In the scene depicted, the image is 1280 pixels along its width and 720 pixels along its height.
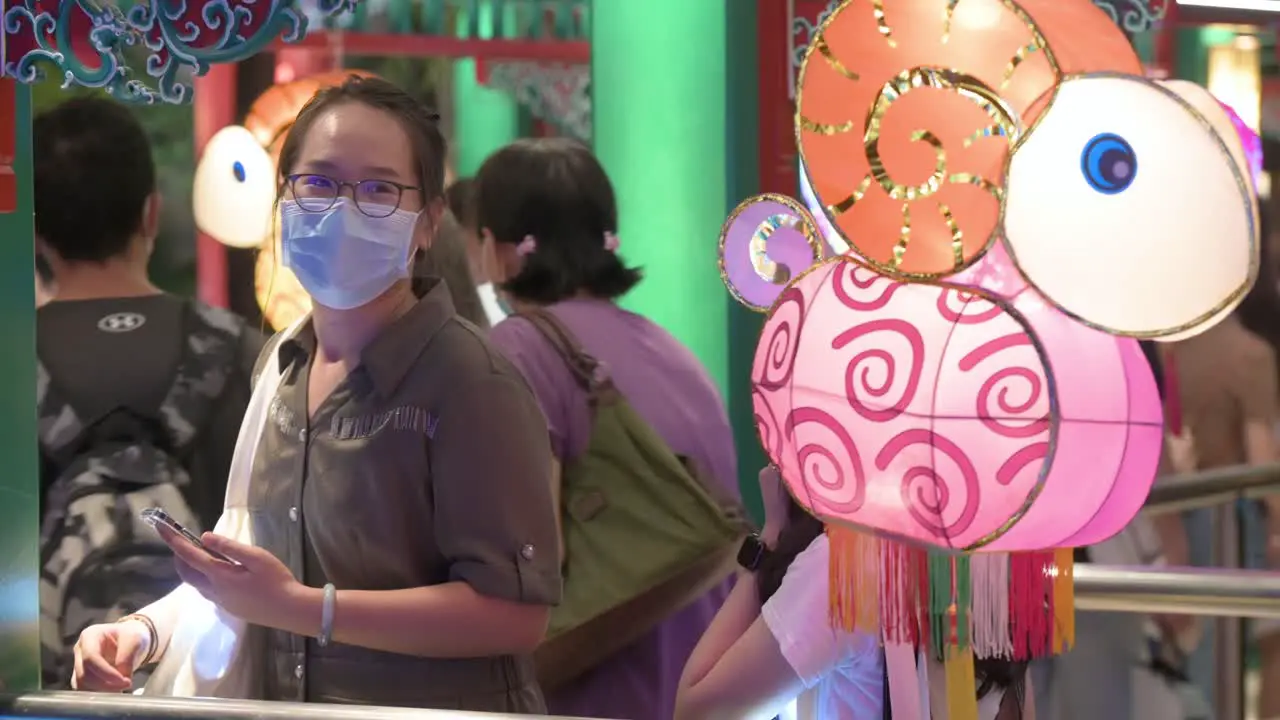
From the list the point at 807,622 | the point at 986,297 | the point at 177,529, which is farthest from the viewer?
the point at 177,529

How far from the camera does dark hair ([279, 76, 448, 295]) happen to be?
1868 mm

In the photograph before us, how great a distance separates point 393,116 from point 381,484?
0.41m

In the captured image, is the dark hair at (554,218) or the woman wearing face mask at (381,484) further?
the dark hair at (554,218)

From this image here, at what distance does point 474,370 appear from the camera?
72.1 inches

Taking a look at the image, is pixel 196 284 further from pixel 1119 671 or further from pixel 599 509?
pixel 1119 671

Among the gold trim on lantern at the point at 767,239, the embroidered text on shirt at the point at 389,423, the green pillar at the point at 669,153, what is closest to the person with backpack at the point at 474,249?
the green pillar at the point at 669,153

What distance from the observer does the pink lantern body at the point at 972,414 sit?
132cm

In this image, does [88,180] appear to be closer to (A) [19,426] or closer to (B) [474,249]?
(A) [19,426]

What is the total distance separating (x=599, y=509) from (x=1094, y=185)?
1183mm

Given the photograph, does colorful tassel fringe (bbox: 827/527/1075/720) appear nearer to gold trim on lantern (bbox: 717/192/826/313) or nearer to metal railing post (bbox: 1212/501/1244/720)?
gold trim on lantern (bbox: 717/192/826/313)

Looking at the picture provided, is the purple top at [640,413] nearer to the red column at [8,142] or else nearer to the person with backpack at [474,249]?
the person with backpack at [474,249]

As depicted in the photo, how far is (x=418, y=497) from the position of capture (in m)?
1.81

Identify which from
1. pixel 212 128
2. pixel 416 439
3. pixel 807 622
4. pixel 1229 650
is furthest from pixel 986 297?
pixel 212 128

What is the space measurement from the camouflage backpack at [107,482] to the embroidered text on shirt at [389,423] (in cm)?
44
